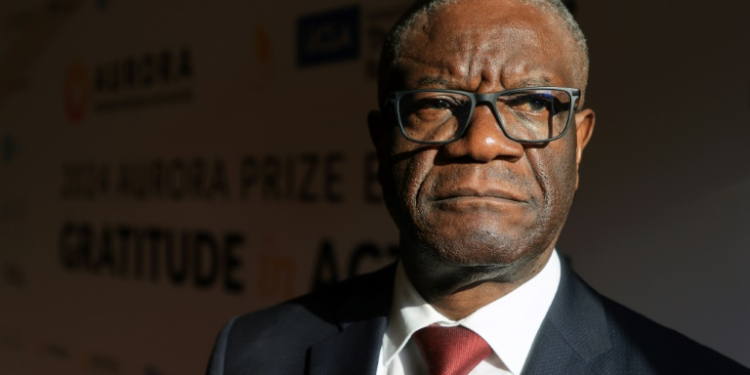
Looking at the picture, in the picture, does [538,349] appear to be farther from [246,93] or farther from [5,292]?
[5,292]

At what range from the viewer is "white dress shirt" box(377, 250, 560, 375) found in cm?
97

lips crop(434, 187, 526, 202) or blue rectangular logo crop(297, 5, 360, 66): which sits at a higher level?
blue rectangular logo crop(297, 5, 360, 66)

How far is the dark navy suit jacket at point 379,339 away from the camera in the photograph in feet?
3.13

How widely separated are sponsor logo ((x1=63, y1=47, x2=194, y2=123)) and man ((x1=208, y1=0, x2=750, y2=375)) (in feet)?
5.71

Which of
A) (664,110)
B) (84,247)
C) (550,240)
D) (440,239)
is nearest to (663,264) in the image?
(664,110)

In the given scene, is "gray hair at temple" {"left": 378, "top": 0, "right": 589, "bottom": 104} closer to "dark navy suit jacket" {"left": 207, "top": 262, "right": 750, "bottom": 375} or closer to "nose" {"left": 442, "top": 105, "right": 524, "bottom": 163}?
"nose" {"left": 442, "top": 105, "right": 524, "bottom": 163}

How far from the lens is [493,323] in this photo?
38.6 inches

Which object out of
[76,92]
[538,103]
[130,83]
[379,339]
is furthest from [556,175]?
[76,92]

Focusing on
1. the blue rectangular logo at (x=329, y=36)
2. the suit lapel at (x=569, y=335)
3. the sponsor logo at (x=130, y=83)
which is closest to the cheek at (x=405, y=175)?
the suit lapel at (x=569, y=335)

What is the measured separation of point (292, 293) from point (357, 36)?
77 cm

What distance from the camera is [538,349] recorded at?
37.6 inches

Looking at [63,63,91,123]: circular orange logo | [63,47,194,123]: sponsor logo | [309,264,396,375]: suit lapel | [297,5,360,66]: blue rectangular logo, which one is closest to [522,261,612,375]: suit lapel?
[309,264,396,375]: suit lapel

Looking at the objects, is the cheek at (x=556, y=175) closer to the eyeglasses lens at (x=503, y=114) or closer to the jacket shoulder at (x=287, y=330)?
the eyeglasses lens at (x=503, y=114)

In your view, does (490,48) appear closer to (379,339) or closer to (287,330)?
(379,339)
